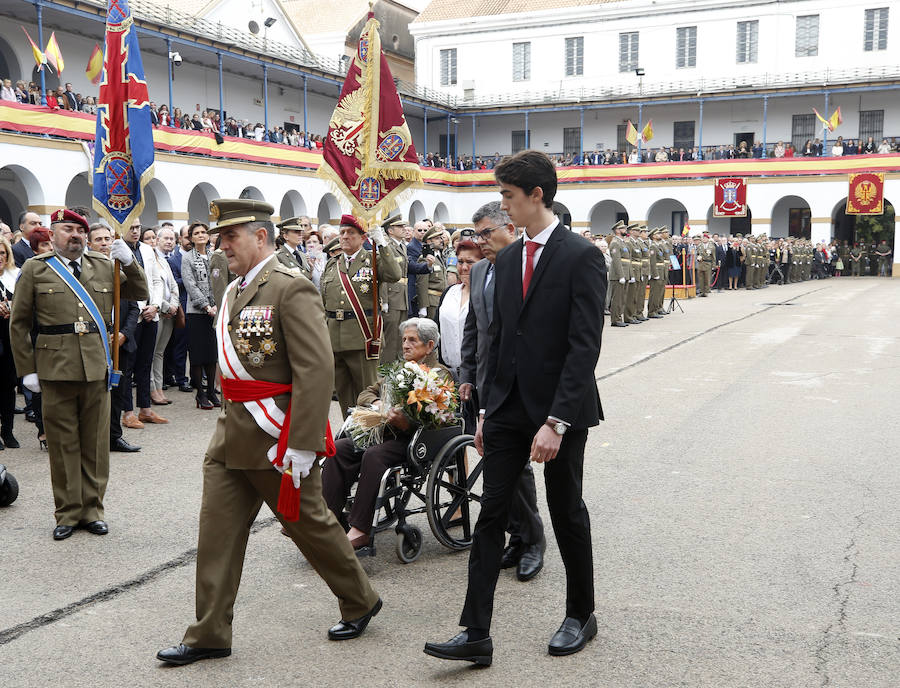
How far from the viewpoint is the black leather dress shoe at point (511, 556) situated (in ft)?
15.6

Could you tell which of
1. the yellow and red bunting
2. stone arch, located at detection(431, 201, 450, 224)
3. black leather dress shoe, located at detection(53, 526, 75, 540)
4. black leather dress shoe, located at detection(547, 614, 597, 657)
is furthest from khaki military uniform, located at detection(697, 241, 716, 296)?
black leather dress shoe, located at detection(547, 614, 597, 657)

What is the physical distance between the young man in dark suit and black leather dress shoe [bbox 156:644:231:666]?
2.84 feet

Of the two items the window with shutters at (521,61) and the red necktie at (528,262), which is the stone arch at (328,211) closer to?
the window with shutters at (521,61)

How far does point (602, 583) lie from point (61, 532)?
9.91 feet

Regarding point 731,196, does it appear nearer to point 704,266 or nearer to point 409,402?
point 704,266

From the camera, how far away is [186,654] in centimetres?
365

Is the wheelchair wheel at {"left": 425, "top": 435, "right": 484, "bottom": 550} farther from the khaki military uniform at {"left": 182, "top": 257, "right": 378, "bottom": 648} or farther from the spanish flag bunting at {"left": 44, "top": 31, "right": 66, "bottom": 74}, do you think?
the spanish flag bunting at {"left": 44, "top": 31, "right": 66, "bottom": 74}

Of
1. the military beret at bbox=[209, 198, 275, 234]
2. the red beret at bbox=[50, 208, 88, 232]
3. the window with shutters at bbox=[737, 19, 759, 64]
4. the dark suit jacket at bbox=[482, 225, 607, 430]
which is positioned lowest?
the dark suit jacket at bbox=[482, 225, 607, 430]

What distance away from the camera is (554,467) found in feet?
12.0

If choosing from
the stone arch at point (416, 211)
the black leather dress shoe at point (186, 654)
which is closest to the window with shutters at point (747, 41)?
the stone arch at point (416, 211)

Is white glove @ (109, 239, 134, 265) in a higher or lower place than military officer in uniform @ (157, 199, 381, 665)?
higher

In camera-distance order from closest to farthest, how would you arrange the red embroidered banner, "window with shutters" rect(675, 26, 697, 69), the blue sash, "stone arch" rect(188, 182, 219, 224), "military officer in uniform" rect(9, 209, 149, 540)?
"military officer in uniform" rect(9, 209, 149, 540) → the blue sash → "stone arch" rect(188, 182, 219, 224) → the red embroidered banner → "window with shutters" rect(675, 26, 697, 69)

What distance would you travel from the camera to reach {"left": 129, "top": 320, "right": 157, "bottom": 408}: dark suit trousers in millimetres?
8789

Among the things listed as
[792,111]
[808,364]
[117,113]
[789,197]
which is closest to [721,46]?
[792,111]
